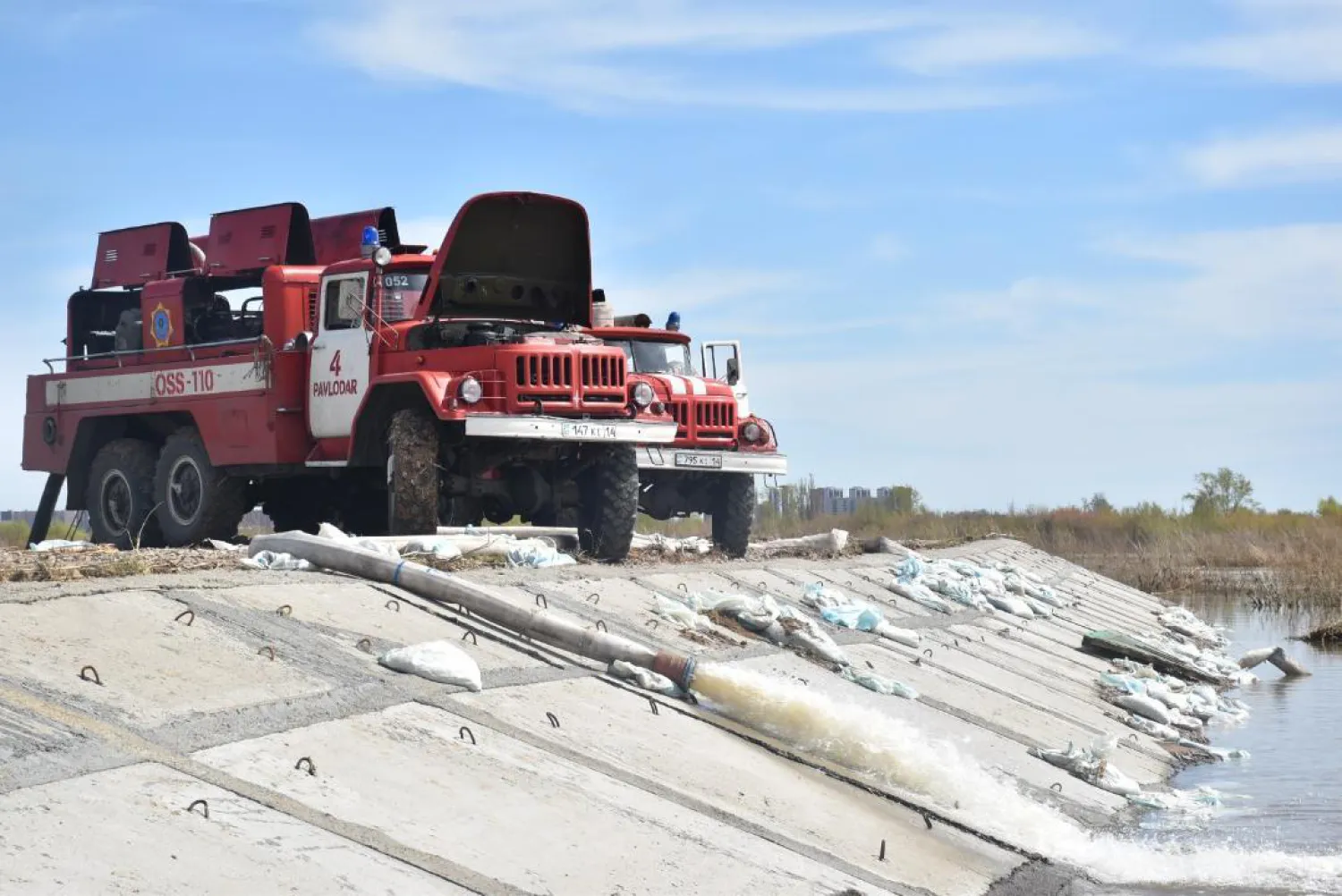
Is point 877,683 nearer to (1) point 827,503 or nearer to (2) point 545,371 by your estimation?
(2) point 545,371

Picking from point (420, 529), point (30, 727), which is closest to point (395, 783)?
point (30, 727)

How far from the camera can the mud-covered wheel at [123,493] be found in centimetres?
1709

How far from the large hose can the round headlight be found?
3.92 metres

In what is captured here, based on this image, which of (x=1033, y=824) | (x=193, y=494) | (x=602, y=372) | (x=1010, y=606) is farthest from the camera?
(x=1010, y=606)

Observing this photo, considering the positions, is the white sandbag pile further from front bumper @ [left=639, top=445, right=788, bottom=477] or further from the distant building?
the distant building

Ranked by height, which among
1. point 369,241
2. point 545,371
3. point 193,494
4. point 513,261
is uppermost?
point 369,241

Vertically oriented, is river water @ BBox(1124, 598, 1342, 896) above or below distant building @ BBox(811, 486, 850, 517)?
below

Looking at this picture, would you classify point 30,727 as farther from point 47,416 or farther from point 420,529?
point 47,416

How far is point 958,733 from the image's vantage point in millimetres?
11117

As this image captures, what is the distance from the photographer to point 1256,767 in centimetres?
1410

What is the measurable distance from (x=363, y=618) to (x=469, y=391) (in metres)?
4.96

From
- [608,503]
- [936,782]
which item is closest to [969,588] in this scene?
[608,503]

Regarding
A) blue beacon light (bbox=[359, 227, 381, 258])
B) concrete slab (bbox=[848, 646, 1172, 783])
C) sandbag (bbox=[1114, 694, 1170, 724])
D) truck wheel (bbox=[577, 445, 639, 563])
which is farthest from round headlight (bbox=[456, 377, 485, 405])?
sandbag (bbox=[1114, 694, 1170, 724])

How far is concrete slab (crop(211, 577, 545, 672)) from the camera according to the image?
809 centimetres
